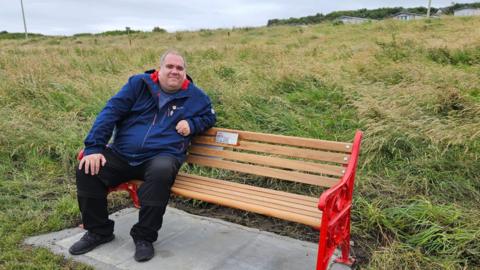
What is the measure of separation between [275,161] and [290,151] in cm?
16

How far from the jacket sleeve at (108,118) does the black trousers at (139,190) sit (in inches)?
3.9

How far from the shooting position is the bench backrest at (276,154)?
9.83 feet

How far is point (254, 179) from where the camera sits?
4277mm

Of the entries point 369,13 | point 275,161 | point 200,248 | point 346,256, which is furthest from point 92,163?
point 369,13

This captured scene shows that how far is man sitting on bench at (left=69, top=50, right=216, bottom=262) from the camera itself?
3.00 metres

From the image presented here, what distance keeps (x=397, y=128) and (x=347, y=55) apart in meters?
4.23

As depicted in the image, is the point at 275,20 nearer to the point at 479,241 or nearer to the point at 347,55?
the point at 347,55

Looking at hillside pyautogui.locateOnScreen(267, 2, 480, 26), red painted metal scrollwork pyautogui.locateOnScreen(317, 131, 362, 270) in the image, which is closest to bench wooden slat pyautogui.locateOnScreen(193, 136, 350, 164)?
red painted metal scrollwork pyautogui.locateOnScreen(317, 131, 362, 270)

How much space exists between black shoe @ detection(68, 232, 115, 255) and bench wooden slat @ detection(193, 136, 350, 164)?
1093 mm

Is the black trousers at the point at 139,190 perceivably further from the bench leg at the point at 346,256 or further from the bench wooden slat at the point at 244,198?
the bench leg at the point at 346,256

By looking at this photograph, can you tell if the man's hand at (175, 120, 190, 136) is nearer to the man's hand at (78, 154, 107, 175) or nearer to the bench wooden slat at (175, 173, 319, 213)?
the bench wooden slat at (175, 173, 319, 213)

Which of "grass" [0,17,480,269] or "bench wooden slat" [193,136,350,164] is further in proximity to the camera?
"grass" [0,17,480,269]

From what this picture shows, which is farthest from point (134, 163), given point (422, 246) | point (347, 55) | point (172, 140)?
point (347, 55)

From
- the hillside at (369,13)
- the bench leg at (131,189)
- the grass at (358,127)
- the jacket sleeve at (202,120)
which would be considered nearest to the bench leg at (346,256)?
the grass at (358,127)
